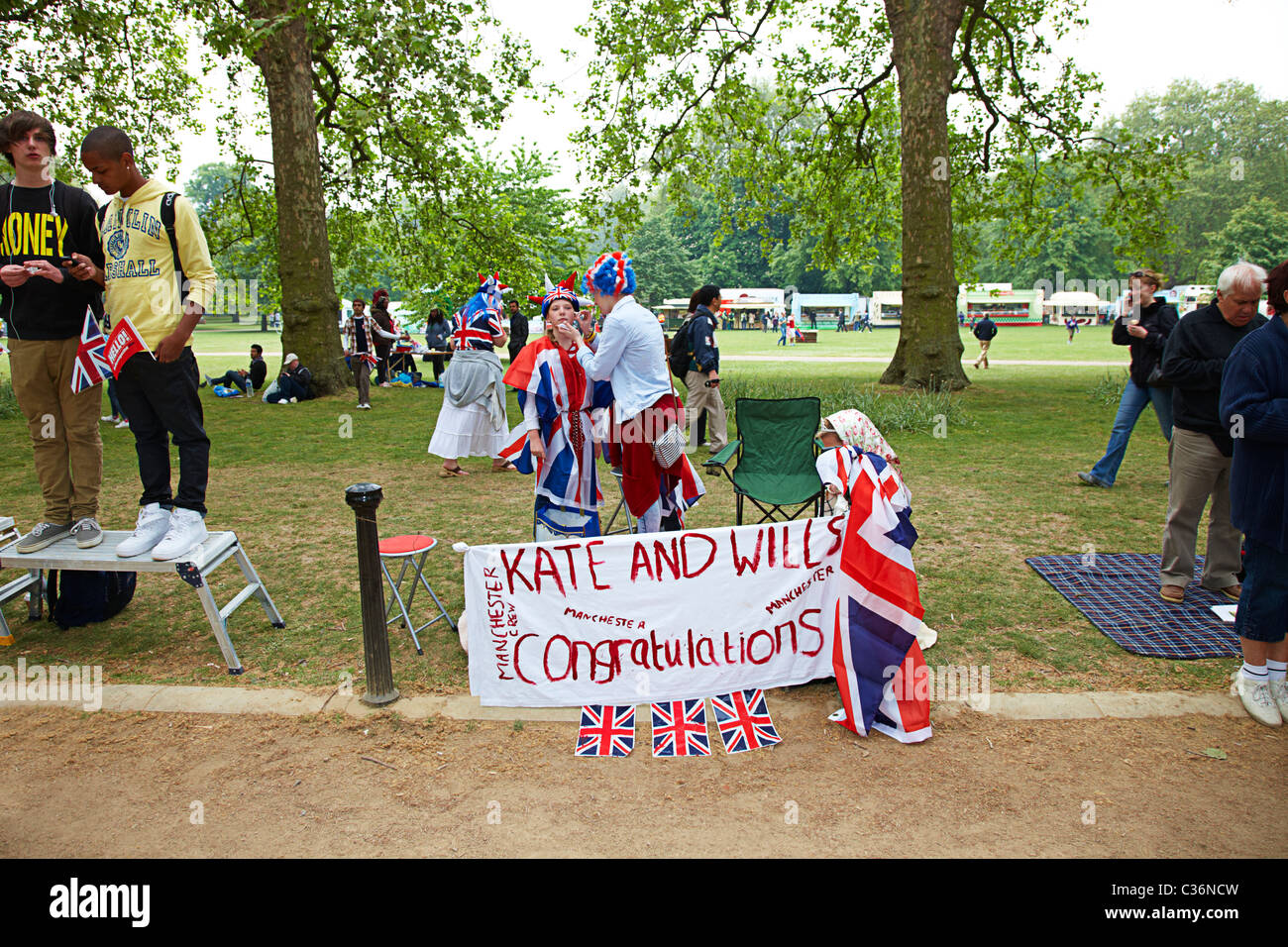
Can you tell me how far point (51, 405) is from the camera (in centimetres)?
460

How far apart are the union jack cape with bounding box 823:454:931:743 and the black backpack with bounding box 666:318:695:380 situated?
6.03 meters

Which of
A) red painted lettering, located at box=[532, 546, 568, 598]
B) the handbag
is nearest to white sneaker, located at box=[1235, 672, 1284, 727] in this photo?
the handbag

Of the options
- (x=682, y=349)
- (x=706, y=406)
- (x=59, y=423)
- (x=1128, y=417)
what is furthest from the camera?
(x=706, y=406)

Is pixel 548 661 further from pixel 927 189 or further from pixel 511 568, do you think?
pixel 927 189

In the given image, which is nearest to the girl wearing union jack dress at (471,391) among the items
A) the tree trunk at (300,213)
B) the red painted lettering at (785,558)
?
the red painted lettering at (785,558)

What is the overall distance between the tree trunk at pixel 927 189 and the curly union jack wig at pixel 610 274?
10.9m

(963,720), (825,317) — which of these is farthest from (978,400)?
(825,317)

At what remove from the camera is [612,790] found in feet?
10.6

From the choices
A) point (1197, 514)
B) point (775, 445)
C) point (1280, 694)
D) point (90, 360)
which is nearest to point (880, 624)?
point (1280, 694)

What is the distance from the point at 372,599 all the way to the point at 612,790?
147 cm

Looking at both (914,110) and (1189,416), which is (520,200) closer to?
(914,110)

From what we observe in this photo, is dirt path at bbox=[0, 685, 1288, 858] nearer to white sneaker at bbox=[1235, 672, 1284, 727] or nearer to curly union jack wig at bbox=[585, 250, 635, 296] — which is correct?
white sneaker at bbox=[1235, 672, 1284, 727]

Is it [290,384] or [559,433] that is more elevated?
[290,384]

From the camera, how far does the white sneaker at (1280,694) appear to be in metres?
3.72
